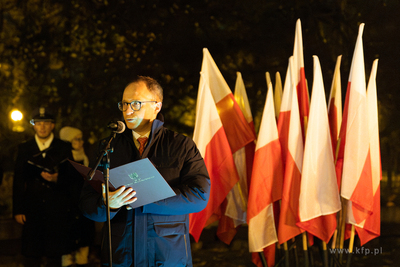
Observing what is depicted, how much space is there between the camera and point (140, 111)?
1839 mm

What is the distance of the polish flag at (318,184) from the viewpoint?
8.61 ft

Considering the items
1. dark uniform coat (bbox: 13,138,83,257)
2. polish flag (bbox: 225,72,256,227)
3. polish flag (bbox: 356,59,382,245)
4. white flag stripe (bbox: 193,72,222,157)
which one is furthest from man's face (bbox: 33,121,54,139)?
polish flag (bbox: 356,59,382,245)

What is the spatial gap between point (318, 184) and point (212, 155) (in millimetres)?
835

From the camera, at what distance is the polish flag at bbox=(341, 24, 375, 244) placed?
8.65 ft

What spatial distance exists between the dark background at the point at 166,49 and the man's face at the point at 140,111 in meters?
1.55

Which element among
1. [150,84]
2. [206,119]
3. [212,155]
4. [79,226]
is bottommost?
[79,226]

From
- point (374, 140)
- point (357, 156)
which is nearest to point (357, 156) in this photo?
point (357, 156)

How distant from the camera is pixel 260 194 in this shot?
2756 millimetres

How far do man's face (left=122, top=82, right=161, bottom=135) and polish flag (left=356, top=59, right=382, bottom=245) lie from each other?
5.90 feet

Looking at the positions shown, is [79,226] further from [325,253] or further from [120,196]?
[325,253]

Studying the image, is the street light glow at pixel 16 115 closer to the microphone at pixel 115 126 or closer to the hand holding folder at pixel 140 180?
the hand holding folder at pixel 140 180

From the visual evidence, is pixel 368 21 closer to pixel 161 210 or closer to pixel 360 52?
pixel 360 52

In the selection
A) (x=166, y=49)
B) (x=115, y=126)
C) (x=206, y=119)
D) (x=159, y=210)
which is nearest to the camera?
(x=115, y=126)

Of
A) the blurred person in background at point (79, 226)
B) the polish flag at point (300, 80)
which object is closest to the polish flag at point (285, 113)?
the polish flag at point (300, 80)
